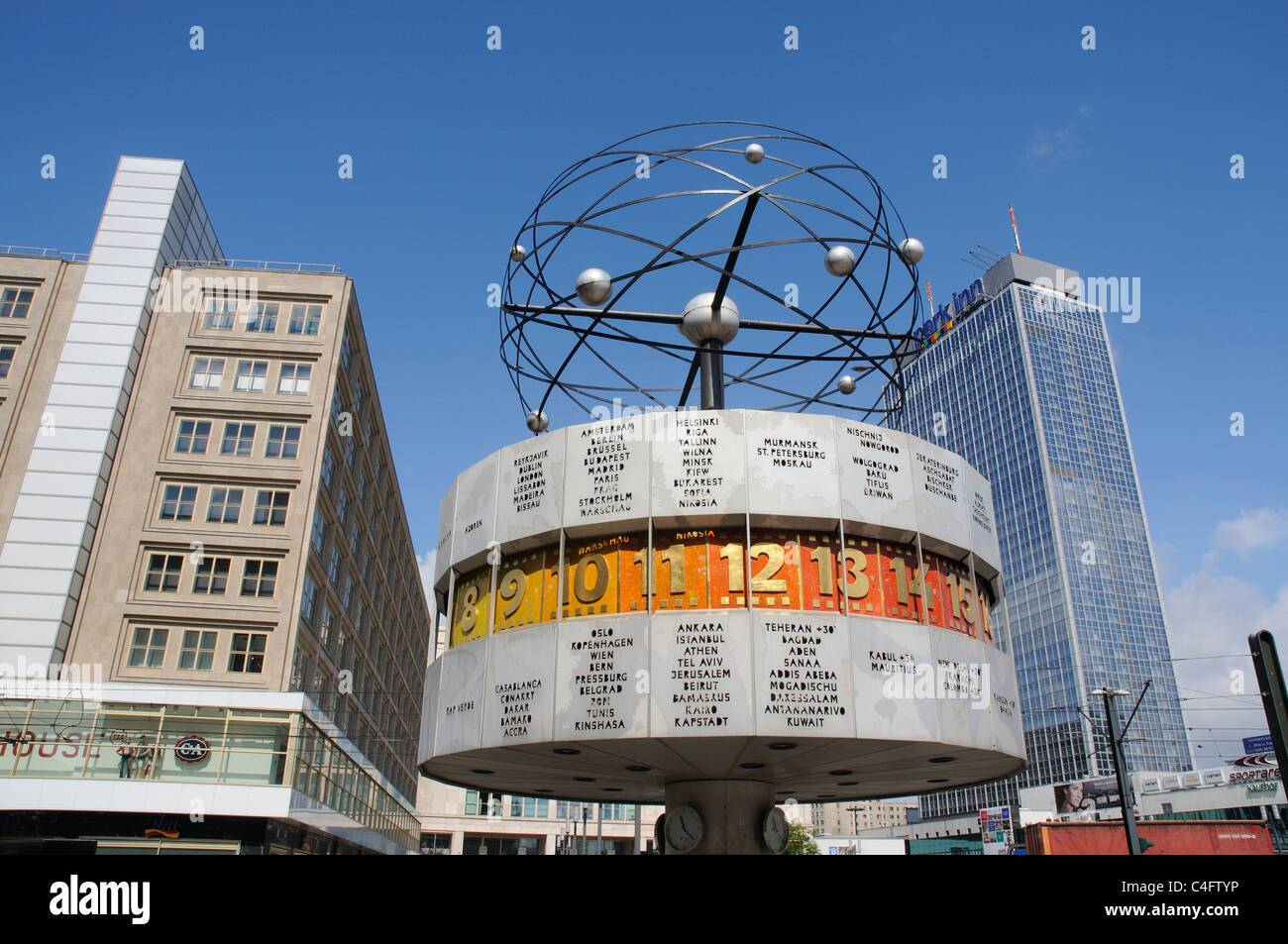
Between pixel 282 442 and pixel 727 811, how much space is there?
35.7 m

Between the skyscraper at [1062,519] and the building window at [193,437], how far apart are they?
129224 mm

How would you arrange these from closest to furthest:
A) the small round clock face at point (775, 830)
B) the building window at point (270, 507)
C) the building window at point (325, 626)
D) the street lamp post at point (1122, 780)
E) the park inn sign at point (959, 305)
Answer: the small round clock face at point (775, 830) < the street lamp post at point (1122, 780) < the building window at point (270, 507) < the building window at point (325, 626) < the park inn sign at point (959, 305)

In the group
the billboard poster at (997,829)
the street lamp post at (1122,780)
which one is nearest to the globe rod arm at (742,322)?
the street lamp post at (1122,780)

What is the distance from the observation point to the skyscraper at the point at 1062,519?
526 ft

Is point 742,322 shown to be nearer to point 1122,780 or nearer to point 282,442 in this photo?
point 1122,780

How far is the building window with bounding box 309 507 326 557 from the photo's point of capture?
44081 millimetres

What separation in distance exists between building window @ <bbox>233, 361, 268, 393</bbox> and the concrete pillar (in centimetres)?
3700

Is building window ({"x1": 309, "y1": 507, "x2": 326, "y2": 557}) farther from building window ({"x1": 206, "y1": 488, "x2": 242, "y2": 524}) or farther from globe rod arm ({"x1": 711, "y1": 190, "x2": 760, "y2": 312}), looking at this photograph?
globe rod arm ({"x1": 711, "y1": 190, "x2": 760, "y2": 312})

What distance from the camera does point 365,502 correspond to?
5806cm

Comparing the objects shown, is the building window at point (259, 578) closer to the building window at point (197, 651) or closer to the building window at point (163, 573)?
the building window at point (197, 651)

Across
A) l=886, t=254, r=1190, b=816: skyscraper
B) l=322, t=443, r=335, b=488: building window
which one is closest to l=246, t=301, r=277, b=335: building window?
l=322, t=443, r=335, b=488: building window

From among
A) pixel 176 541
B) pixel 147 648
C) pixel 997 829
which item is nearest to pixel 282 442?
pixel 176 541
